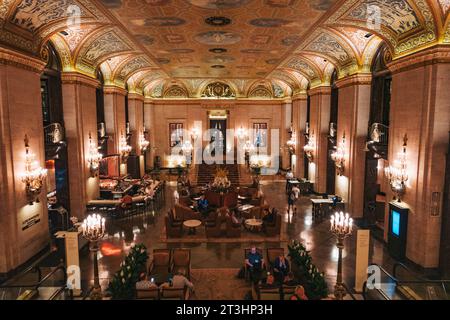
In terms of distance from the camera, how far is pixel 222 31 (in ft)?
37.4

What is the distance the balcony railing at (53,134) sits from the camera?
38.7ft

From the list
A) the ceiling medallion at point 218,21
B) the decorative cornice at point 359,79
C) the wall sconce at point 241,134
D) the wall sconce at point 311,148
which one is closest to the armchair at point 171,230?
the ceiling medallion at point 218,21

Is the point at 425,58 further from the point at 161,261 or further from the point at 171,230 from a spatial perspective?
Result: the point at 171,230

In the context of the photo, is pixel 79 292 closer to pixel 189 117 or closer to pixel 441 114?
pixel 441 114

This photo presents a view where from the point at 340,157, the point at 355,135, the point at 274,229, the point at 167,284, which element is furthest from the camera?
the point at 340,157

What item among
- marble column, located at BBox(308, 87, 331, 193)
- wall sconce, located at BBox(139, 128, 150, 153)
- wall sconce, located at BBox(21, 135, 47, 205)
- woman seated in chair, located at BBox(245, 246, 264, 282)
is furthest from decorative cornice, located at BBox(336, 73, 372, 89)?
wall sconce, located at BBox(139, 128, 150, 153)

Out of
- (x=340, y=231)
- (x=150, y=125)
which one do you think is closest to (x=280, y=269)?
(x=340, y=231)

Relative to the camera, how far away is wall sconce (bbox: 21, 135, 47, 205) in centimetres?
929

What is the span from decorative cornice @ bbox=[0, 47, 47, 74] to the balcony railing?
8.40 ft

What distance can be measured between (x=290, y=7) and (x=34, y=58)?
7.61 meters

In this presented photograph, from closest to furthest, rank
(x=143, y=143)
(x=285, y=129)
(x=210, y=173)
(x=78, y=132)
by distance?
(x=78, y=132) < (x=143, y=143) < (x=210, y=173) < (x=285, y=129)

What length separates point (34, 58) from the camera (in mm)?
9484

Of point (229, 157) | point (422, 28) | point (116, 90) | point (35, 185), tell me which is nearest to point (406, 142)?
point (422, 28)

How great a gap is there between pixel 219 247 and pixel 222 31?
7.75 m
